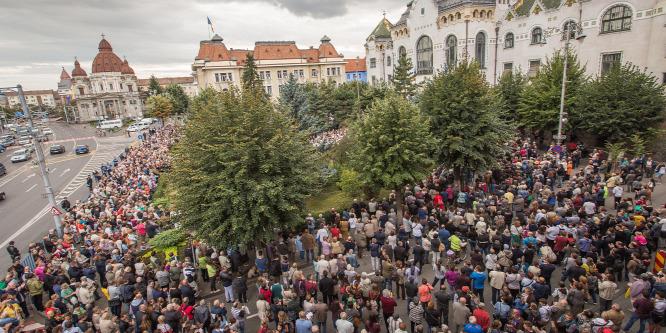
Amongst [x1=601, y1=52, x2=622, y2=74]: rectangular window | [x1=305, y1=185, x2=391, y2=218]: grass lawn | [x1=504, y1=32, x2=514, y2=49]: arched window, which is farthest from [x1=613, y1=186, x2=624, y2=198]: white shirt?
[x1=504, y1=32, x2=514, y2=49]: arched window

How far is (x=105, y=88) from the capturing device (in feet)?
322

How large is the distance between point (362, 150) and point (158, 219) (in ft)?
37.8

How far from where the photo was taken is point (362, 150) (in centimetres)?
1597

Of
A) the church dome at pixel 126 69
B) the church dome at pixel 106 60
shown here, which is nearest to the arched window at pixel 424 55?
the church dome at pixel 106 60

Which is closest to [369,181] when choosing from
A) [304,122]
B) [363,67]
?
[304,122]

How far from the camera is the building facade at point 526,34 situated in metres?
26.8

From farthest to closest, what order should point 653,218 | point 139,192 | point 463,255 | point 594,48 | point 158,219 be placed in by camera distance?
point 594,48, point 139,192, point 158,219, point 463,255, point 653,218

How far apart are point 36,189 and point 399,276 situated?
116ft

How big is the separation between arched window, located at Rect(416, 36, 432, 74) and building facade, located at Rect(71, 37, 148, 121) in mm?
81136

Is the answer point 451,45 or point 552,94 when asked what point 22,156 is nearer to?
point 451,45

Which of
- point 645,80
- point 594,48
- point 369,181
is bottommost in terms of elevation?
point 369,181

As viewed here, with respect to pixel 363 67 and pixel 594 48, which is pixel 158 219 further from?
pixel 363 67

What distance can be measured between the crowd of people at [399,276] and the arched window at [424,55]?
3242cm

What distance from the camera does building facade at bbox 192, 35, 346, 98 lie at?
6981 centimetres
